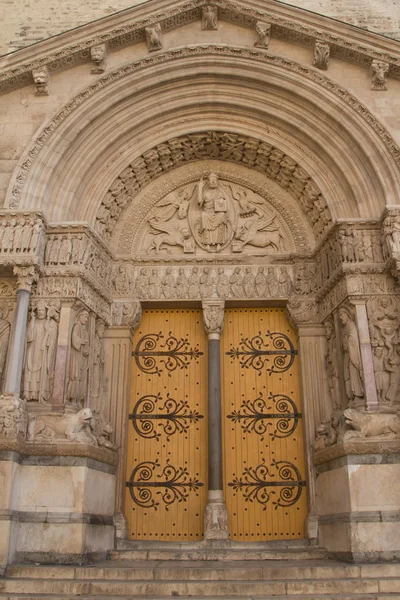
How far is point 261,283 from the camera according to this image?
8992 millimetres

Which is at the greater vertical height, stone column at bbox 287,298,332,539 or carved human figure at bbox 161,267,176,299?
carved human figure at bbox 161,267,176,299

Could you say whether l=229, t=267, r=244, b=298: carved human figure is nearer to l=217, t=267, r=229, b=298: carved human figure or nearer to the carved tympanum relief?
l=217, t=267, r=229, b=298: carved human figure

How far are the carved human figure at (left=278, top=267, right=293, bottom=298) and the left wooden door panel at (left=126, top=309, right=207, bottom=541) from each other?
1397mm

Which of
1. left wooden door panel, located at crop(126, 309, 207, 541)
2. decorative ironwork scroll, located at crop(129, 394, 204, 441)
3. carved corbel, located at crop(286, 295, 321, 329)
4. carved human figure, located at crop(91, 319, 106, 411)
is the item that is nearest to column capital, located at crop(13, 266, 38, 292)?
carved human figure, located at crop(91, 319, 106, 411)

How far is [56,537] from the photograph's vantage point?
649cm

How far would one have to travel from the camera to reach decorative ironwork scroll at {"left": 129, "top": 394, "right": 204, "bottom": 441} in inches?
335

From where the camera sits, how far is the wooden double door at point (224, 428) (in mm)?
8047

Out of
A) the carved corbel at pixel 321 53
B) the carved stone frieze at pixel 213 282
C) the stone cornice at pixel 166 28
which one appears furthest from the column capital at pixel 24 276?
the carved corbel at pixel 321 53

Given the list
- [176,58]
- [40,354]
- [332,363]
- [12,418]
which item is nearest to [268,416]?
[332,363]

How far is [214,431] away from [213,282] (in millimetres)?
2376

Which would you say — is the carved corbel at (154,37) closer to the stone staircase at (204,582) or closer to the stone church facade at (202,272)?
the stone church facade at (202,272)

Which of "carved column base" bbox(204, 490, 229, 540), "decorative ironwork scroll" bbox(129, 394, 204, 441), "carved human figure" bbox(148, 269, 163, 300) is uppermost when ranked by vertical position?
"carved human figure" bbox(148, 269, 163, 300)

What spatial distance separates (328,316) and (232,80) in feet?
13.5

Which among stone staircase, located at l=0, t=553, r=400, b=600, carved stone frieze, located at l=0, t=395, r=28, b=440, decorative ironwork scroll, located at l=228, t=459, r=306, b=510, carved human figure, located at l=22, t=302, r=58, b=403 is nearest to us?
stone staircase, located at l=0, t=553, r=400, b=600
